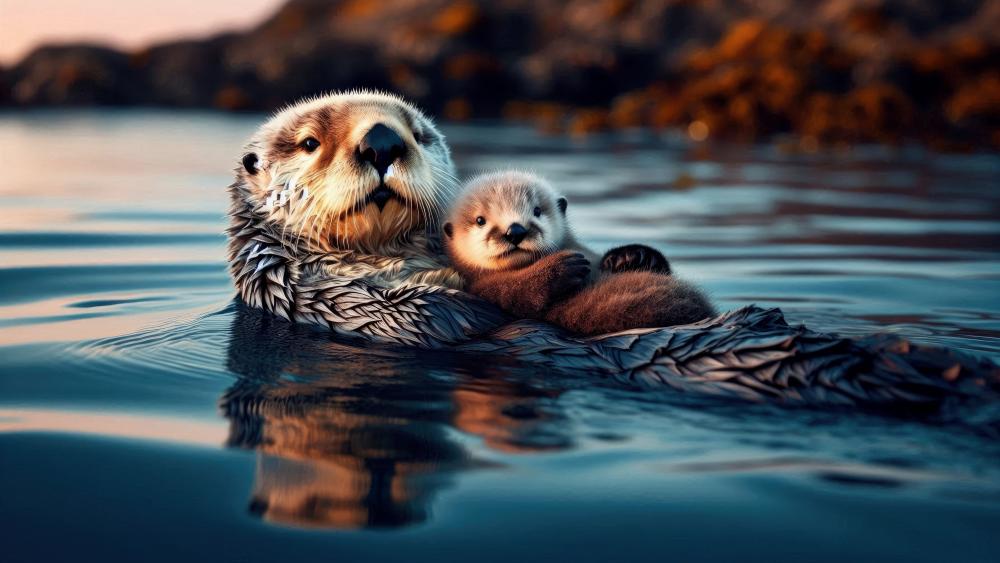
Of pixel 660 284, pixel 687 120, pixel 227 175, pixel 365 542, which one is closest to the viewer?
pixel 365 542

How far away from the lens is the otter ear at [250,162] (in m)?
3.86


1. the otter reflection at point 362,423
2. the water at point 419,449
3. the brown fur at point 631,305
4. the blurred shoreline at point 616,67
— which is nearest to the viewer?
the water at point 419,449

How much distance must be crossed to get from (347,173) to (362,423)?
116 centimetres

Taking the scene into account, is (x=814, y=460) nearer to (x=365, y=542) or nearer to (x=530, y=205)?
(x=365, y=542)

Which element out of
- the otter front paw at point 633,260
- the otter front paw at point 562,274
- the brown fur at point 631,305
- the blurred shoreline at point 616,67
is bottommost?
the brown fur at point 631,305

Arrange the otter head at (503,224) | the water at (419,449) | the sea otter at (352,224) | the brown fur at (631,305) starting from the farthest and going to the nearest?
the otter head at (503,224)
the sea otter at (352,224)
the brown fur at (631,305)
the water at (419,449)

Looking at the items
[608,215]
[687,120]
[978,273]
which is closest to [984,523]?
[978,273]

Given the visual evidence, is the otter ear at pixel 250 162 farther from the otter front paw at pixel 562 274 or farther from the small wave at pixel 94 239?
the small wave at pixel 94 239

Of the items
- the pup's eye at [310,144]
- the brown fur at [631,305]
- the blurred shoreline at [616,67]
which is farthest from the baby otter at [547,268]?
the blurred shoreline at [616,67]

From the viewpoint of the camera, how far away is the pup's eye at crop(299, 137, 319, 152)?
3.60 meters

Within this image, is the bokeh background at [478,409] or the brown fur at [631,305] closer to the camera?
the bokeh background at [478,409]

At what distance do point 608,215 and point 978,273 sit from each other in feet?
10.0

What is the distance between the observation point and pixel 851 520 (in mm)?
1939

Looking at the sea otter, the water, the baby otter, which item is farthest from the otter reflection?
the baby otter
